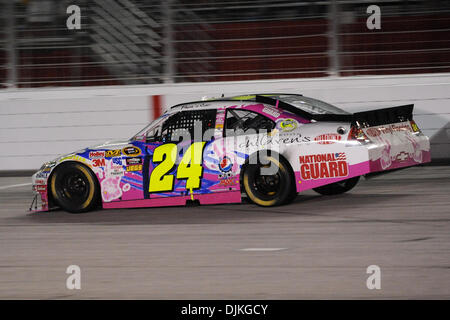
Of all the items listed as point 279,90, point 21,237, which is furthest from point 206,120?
point 279,90

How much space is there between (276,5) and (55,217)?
612 cm

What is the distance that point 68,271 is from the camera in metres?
7.00

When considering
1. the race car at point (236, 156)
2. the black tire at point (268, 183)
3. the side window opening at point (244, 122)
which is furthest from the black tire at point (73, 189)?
the black tire at point (268, 183)

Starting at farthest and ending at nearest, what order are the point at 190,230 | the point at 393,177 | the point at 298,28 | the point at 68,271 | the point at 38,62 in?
1. the point at 38,62
2. the point at 298,28
3. the point at 393,177
4. the point at 190,230
5. the point at 68,271

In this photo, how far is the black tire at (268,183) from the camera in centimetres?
941

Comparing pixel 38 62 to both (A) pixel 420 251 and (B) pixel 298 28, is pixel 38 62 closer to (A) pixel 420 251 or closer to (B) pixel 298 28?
(B) pixel 298 28

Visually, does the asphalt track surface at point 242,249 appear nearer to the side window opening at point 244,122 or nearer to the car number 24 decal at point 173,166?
the car number 24 decal at point 173,166

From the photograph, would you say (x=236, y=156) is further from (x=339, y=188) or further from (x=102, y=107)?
(x=102, y=107)

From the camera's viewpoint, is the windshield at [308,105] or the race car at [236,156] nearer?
the race car at [236,156]

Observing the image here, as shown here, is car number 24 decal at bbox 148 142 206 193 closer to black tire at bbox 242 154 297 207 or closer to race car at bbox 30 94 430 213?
race car at bbox 30 94 430 213

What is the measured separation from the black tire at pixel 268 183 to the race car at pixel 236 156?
11mm

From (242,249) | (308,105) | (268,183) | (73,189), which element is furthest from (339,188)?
(242,249)

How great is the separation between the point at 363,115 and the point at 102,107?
6353 millimetres

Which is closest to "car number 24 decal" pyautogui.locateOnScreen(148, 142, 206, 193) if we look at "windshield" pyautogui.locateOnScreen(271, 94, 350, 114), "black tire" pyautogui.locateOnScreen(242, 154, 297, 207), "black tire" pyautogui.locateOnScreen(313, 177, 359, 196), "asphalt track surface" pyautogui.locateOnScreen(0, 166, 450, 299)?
"asphalt track surface" pyautogui.locateOnScreen(0, 166, 450, 299)
